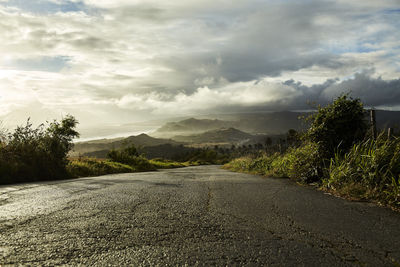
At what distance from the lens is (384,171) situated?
6477 millimetres

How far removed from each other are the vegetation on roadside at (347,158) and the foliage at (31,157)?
384 inches

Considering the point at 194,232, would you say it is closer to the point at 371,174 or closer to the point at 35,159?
the point at 371,174

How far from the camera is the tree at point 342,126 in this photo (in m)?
8.76

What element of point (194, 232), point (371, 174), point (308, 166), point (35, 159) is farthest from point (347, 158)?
point (35, 159)

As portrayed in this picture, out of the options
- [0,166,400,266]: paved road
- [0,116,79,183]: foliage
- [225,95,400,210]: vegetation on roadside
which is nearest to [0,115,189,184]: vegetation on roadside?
[0,116,79,183]: foliage

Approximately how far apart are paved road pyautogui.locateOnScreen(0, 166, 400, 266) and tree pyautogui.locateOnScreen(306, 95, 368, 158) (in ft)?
11.8

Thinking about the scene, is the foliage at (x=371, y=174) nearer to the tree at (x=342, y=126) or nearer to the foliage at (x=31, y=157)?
the tree at (x=342, y=126)

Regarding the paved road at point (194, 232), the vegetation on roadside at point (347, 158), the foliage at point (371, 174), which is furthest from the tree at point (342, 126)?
the paved road at point (194, 232)

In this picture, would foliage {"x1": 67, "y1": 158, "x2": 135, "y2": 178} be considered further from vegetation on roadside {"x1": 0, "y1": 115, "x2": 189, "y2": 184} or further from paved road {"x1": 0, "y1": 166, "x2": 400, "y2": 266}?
paved road {"x1": 0, "y1": 166, "x2": 400, "y2": 266}

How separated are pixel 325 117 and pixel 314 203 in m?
4.46

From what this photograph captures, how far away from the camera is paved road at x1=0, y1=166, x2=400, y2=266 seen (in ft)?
9.07

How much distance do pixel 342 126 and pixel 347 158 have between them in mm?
1495

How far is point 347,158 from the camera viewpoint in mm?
7652

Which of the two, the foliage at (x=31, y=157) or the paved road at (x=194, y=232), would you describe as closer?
the paved road at (x=194, y=232)
